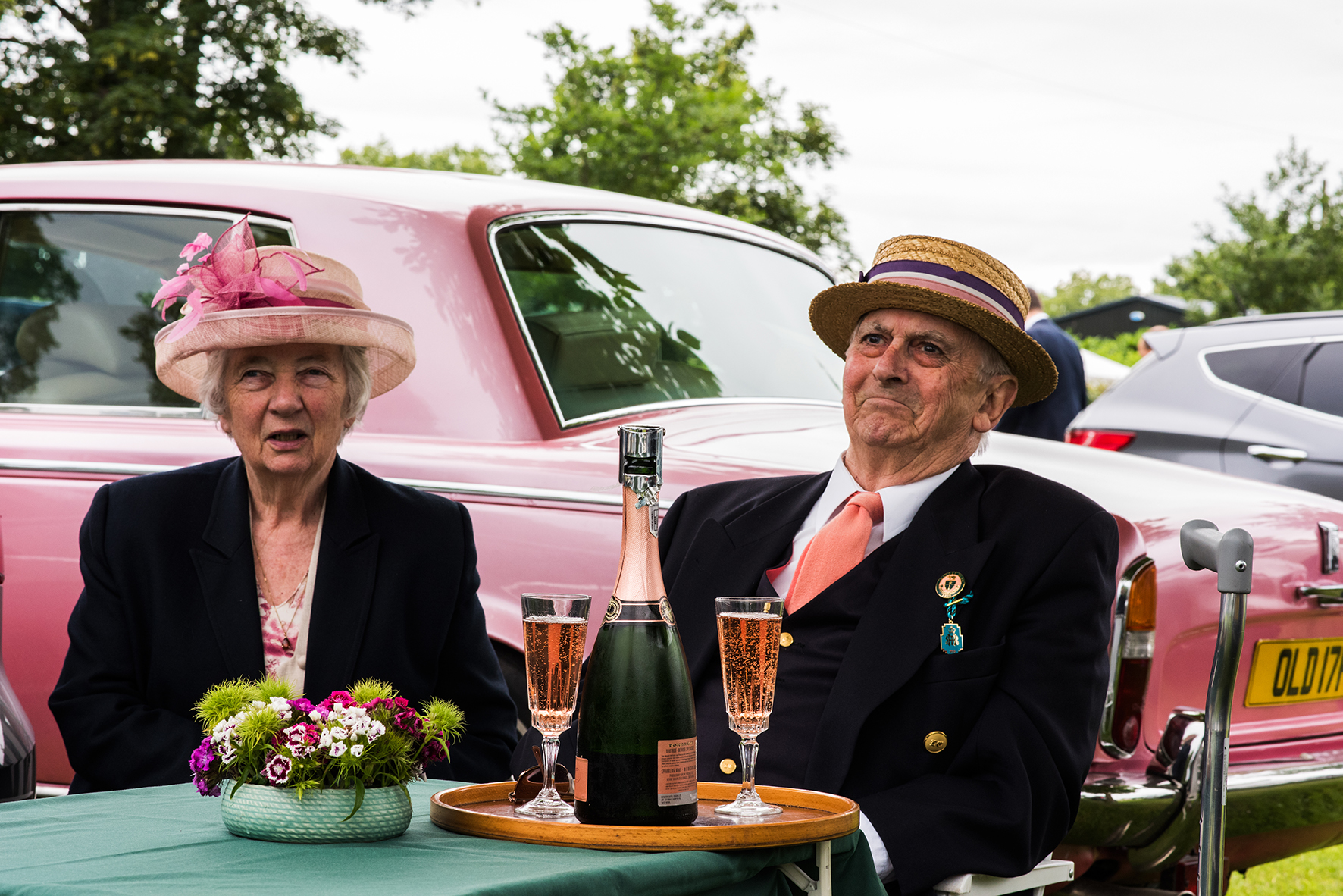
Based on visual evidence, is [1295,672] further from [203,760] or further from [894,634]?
[203,760]

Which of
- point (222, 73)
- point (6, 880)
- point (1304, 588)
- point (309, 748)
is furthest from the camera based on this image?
point (222, 73)

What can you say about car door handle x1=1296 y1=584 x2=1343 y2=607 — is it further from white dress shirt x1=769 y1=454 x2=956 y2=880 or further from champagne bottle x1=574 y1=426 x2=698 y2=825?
champagne bottle x1=574 y1=426 x2=698 y2=825

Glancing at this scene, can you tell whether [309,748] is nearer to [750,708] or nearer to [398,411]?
[750,708]

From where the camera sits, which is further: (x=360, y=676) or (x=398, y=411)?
(x=398, y=411)

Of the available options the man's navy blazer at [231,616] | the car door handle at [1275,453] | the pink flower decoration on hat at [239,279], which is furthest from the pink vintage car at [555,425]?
the car door handle at [1275,453]

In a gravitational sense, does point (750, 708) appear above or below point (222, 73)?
below

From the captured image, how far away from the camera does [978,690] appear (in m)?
2.58

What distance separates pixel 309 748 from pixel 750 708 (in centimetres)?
55

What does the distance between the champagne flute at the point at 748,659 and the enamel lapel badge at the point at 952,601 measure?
0.85 m

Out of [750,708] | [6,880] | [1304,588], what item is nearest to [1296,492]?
[1304,588]

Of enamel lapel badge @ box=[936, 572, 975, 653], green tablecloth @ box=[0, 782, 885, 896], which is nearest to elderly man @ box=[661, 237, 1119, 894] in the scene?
enamel lapel badge @ box=[936, 572, 975, 653]

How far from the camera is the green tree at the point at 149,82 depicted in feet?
59.1

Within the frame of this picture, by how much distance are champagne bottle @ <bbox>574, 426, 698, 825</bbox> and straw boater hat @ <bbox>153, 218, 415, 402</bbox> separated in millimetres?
1346

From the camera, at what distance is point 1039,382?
308 centimetres
